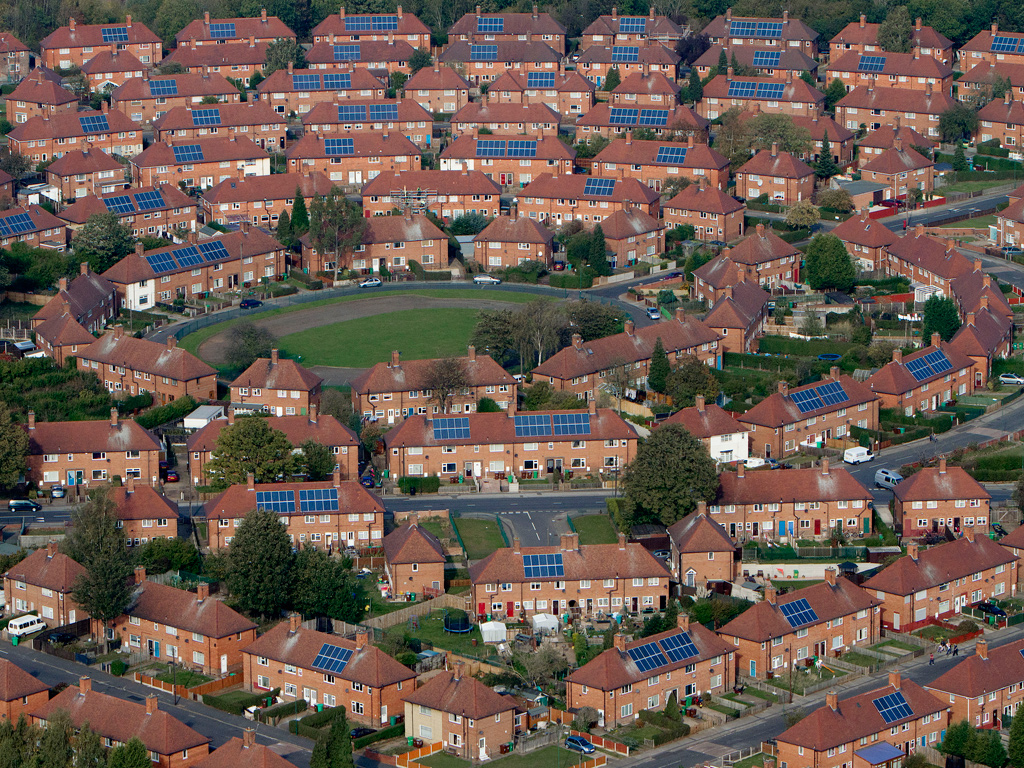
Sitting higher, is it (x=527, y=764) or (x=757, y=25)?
(x=757, y=25)

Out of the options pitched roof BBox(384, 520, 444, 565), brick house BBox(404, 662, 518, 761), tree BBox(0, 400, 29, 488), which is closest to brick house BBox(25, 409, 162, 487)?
tree BBox(0, 400, 29, 488)

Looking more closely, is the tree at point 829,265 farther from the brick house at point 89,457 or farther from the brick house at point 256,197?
the brick house at point 89,457

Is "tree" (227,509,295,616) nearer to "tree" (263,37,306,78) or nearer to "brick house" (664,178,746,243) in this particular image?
"brick house" (664,178,746,243)

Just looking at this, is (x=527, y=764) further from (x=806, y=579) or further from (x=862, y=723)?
(x=806, y=579)

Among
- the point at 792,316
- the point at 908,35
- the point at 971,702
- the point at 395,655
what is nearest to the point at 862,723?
the point at 971,702

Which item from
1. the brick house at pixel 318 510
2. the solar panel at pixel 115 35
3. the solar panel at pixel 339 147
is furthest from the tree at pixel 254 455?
the solar panel at pixel 115 35
